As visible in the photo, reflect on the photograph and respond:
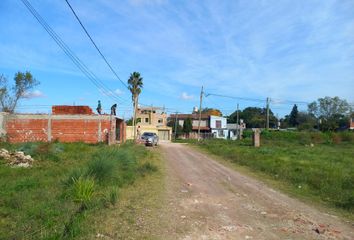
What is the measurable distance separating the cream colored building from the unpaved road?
66.8 meters

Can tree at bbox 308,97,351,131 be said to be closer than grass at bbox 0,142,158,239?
No

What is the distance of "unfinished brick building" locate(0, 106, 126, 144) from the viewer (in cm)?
3731

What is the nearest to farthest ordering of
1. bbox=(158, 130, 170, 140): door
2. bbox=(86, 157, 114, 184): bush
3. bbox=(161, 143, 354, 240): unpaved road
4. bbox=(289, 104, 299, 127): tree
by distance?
bbox=(161, 143, 354, 240): unpaved road → bbox=(86, 157, 114, 184): bush → bbox=(158, 130, 170, 140): door → bbox=(289, 104, 299, 127): tree

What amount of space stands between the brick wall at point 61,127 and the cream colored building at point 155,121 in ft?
134

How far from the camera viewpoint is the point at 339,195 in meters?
12.4

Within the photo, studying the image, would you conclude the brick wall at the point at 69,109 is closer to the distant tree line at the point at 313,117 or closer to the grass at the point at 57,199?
Result: the grass at the point at 57,199

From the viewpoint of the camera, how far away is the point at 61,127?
3753 centimetres

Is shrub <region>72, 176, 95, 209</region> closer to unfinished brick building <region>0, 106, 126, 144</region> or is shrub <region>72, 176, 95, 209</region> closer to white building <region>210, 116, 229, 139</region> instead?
unfinished brick building <region>0, 106, 126, 144</region>

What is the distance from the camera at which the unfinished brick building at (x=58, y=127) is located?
37.3 m

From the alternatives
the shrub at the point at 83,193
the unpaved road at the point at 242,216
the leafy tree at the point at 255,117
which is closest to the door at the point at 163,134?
the leafy tree at the point at 255,117

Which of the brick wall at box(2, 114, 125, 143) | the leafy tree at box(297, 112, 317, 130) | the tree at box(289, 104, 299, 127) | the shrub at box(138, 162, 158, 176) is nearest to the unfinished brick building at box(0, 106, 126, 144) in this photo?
the brick wall at box(2, 114, 125, 143)

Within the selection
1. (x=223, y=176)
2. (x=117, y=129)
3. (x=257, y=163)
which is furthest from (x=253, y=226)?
(x=117, y=129)

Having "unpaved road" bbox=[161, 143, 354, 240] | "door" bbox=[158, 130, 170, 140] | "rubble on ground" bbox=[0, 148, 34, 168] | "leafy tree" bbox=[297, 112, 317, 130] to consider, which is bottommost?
"unpaved road" bbox=[161, 143, 354, 240]

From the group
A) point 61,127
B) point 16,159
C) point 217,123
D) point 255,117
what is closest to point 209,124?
point 217,123
